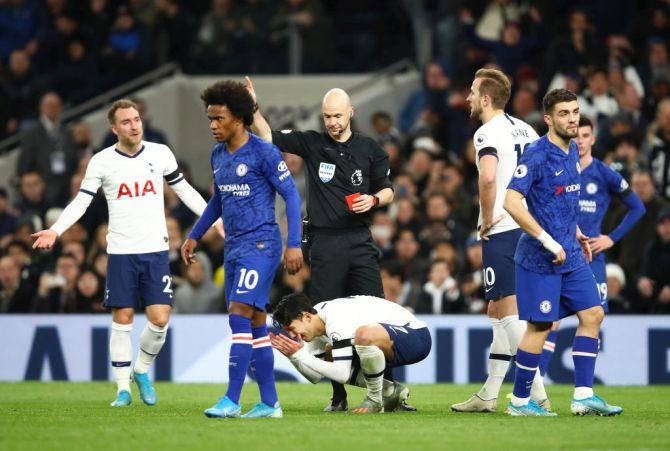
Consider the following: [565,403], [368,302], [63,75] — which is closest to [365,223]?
[368,302]

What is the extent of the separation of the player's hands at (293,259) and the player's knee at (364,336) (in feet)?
3.24

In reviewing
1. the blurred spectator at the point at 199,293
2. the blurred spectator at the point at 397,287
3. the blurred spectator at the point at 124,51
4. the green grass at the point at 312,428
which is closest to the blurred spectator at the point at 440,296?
the blurred spectator at the point at 397,287

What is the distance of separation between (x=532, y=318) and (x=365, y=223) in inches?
73.1

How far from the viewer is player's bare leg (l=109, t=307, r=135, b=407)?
1184 cm

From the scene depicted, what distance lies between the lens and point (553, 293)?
1001 cm

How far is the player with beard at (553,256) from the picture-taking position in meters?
10.0

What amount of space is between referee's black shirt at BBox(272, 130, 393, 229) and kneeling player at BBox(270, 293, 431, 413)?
717 millimetres

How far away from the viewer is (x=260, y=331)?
33.2ft

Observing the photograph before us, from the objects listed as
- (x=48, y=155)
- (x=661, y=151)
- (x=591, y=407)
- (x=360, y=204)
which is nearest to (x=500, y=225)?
(x=360, y=204)

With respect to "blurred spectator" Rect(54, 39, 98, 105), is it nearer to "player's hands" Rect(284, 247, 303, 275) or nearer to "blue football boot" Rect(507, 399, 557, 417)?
"player's hands" Rect(284, 247, 303, 275)

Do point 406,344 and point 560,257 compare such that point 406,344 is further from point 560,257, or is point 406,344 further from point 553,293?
point 560,257

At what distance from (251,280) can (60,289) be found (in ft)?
26.2

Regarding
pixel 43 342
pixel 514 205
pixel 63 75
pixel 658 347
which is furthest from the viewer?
pixel 63 75

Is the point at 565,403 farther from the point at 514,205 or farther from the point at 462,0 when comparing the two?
the point at 462,0
